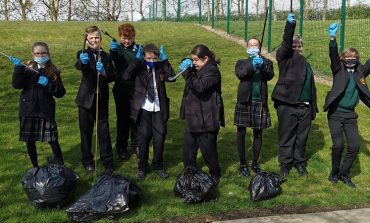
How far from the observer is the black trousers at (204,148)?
5.02 meters

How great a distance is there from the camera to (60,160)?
5191 mm

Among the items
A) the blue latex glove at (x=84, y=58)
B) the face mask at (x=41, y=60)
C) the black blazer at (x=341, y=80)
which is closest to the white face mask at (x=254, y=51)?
the black blazer at (x=341, y=80)

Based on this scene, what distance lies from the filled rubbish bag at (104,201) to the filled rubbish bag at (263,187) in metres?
1.35

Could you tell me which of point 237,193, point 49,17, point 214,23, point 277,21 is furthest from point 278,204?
point 49,17

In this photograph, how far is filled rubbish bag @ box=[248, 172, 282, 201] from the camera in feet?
15.4

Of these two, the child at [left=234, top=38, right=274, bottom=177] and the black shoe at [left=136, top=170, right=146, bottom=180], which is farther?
the black shoe at [left=136, top=170, right=146, bottom=180]

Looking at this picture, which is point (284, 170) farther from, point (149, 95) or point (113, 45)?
point (113, 45)

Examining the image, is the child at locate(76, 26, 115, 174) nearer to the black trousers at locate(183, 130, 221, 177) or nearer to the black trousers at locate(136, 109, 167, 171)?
the black trousers at locate(136, 109, 167, 171)

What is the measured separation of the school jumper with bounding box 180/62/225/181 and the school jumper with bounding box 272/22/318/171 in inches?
33.9

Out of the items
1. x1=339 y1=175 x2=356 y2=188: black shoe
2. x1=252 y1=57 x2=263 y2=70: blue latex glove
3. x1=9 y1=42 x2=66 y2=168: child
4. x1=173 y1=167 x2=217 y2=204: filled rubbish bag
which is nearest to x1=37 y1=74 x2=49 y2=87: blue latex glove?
x1=9 y1=42 x2=66 y2=168: child

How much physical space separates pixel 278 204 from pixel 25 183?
2.68 m

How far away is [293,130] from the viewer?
543cm

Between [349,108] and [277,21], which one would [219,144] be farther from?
[277,21]

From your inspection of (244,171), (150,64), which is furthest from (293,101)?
(150,64)
